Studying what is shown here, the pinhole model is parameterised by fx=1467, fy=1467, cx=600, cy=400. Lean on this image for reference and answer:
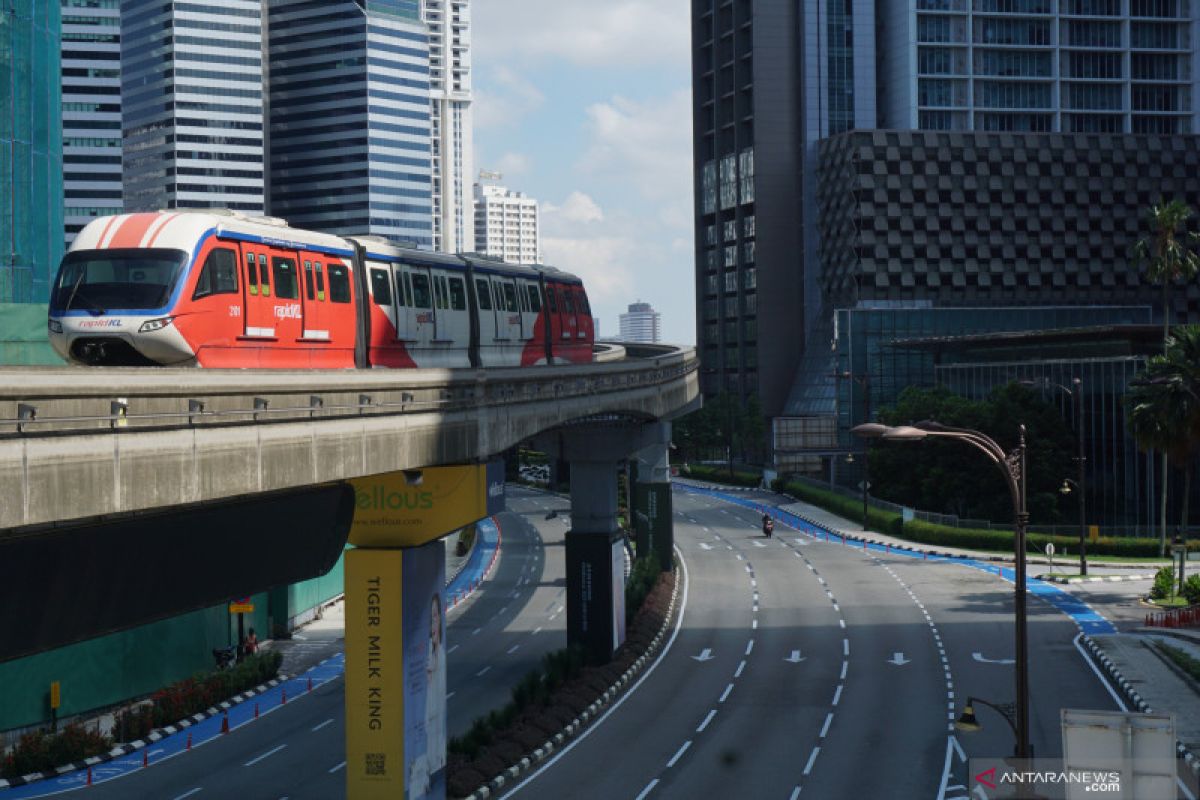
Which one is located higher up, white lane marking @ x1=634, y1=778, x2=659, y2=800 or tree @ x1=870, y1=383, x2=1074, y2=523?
tree @ x1=870, y1=383, x2=1074, y2=523

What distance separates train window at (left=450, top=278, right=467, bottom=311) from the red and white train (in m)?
0.04

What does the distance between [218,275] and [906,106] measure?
146 metres

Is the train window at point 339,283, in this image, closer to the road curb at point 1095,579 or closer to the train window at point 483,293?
the train window at point 483,293

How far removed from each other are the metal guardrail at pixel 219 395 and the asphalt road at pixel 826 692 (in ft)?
37.8

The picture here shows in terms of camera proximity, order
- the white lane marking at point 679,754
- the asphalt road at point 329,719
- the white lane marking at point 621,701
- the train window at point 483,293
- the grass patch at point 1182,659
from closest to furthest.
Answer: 1. the asphalt road at point 329,719
2. the white lane marking at point 621,701
3. the white lane marking at point 679,754
4. the train window at point 483,293
5. the grass patch at point 1182,659

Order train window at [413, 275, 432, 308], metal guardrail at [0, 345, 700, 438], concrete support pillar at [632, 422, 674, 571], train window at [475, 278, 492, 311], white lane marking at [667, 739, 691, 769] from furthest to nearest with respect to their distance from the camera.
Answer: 1. concrete support pillar at [632, 422, 674, 571]
2. train window at [475, 278, 492, 311]
3. white lane marking at [667, 739, 691, 769]
4. train window at [413, 275, 432, 308]
5. metal guardrail at [0, 345, 700, 438]

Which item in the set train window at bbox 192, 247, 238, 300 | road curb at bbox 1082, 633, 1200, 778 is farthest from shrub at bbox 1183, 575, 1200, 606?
train window at bbox 192, 247, 238, 300

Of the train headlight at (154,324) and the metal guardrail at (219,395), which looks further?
the train headlight at (154,324)

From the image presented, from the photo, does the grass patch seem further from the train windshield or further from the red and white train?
the train windshield

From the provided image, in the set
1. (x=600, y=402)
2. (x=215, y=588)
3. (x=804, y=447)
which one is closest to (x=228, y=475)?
(x=215, y=588)

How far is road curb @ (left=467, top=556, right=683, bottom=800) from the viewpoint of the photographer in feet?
125

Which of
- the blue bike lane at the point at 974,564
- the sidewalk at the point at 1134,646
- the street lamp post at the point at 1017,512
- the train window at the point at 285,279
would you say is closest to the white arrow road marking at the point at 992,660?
the sidewalk at the point at 1134,646

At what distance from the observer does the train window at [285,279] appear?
30.8 m

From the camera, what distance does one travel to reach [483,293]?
44.8 m
